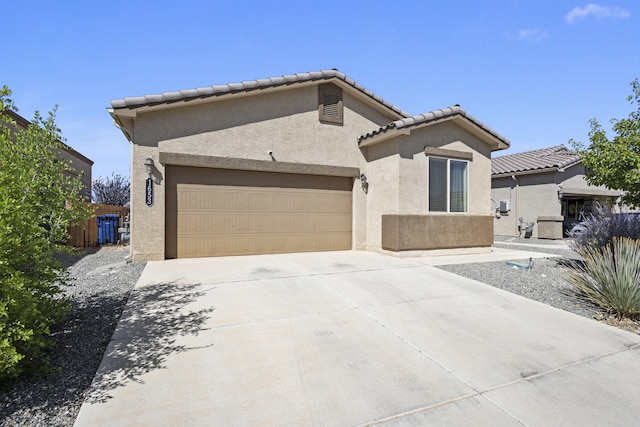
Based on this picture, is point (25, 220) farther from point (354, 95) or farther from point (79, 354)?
point (354, 95)

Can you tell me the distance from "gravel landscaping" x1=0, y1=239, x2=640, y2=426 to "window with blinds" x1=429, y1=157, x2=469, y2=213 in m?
2.56

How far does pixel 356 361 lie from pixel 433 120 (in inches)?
350

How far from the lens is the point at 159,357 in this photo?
3.48m

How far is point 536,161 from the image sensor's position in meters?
20.0

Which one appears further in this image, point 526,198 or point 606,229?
point 526,198

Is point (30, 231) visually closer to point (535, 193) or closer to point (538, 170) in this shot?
point (538, 170)

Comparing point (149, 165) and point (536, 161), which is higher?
point (536, 161)

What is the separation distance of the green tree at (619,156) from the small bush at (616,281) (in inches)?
64.6

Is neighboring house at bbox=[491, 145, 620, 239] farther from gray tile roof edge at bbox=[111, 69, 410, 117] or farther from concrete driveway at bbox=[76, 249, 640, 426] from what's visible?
concrete driveway at bbox=[76, 249, 640, 426]

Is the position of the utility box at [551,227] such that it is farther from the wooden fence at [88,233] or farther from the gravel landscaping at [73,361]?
the wooden fence at [88,233]

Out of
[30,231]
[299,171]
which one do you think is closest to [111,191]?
[299,171]

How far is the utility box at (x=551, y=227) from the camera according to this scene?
1783cm

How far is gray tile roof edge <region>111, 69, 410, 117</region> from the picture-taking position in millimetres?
8516

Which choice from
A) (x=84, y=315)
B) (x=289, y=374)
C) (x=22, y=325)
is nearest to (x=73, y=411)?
(x=22, y=325)
